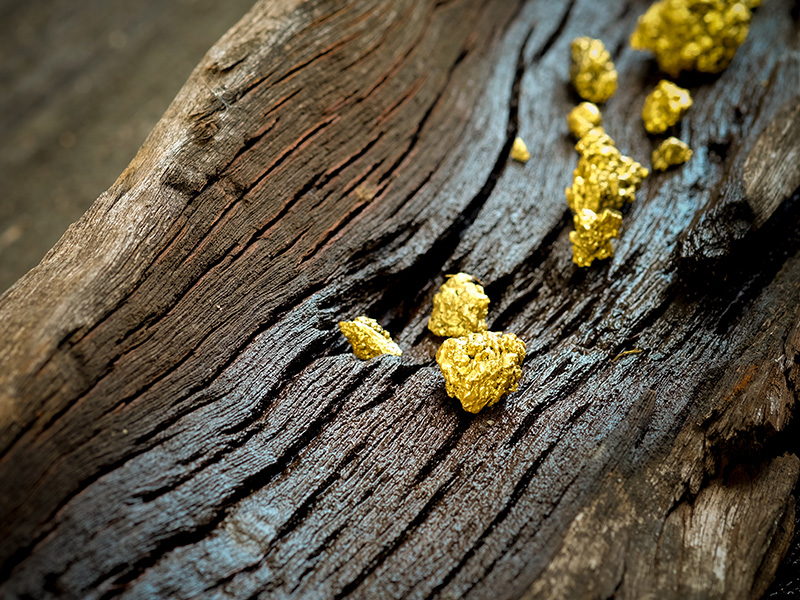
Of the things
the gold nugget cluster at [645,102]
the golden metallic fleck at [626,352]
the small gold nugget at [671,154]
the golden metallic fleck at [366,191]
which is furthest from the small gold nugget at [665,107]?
the golden metallic fleck at [366,191]

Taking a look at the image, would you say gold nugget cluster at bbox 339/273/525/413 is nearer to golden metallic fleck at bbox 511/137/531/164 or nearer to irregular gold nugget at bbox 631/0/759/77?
golden metallic fleck at bbox 511/137/531/164

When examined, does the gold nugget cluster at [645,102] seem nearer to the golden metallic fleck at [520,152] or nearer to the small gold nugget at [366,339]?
the golden metallic fleck at [520,152]

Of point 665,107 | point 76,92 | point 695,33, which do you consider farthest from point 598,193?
point 76,92

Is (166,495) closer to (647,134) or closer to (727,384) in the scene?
(727,384)

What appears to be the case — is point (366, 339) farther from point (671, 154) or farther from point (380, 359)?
point (671, 154)

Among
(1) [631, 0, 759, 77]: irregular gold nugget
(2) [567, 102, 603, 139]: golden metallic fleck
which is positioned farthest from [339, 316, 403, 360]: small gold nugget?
(1) [631, 0, 759, 77]: irregular gold nugget

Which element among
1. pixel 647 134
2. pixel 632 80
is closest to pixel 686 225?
pixel 647 134
